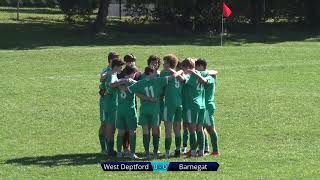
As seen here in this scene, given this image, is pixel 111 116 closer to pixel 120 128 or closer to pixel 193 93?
pixel 120 128

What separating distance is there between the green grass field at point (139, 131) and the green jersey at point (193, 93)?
950 mm

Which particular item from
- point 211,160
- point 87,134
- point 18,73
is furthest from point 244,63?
point 211,160

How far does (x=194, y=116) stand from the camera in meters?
13.5

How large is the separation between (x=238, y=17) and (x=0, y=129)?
37.2 m

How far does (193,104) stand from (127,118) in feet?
3.82

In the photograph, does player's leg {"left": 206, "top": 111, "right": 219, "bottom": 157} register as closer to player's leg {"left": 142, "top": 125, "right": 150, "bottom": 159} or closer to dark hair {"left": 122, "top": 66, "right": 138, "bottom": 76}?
player's leg {"left": 142, "top": 125, "right": 150, "bottom": 159}

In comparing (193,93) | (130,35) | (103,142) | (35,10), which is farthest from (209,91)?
(35,10)

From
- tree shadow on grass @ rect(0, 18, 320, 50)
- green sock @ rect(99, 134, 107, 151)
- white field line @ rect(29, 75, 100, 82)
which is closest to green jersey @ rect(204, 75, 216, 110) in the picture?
green sock @ rect(99, 134, 107, 151)

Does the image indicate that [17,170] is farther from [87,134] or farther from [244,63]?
[244,63]

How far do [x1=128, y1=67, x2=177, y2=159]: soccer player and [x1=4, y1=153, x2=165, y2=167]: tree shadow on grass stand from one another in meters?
0.50

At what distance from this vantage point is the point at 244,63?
3247cm

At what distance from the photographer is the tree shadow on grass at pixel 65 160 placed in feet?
43.0

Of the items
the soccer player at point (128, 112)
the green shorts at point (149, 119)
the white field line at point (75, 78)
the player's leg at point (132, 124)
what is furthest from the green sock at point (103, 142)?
the white field line at point (75, 78)

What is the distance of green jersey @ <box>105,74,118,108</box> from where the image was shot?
1341 centimetres
